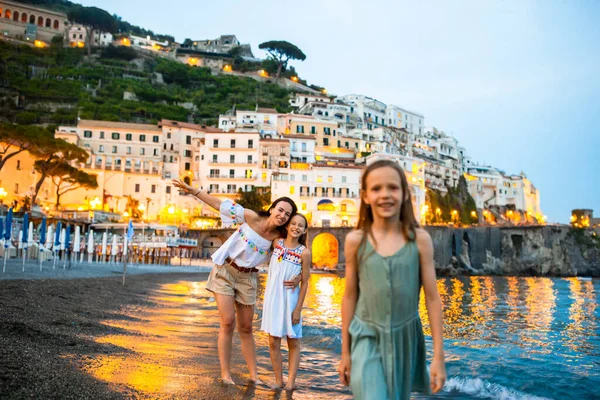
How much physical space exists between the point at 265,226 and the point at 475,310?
49.1 feet

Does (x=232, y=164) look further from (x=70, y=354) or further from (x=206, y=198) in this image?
Answer: (x=206, y=198)

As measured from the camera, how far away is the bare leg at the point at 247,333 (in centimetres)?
535

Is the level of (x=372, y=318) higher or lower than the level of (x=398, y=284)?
lower

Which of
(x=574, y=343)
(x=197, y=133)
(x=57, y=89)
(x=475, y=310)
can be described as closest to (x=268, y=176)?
(x=197, y=133)

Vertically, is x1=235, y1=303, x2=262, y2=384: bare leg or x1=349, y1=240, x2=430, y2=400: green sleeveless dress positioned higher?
x1=349, y1=240, x2=430, y2=400: green sleeveless dress

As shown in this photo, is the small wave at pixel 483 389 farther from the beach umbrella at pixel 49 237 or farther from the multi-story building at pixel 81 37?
the multi-story building at pixel 81 37

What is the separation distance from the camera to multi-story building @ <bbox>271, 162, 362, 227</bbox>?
63.7m

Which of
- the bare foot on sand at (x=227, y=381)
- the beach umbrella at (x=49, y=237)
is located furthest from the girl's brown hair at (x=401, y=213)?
the beach umbrella at (x=49, y=237)

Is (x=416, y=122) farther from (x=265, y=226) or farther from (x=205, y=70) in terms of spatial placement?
(x=265, y=226)

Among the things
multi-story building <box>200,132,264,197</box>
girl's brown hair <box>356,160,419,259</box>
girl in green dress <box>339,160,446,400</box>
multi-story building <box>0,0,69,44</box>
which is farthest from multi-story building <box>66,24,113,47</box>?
girl in green dress <box>339,160,446,400</box>

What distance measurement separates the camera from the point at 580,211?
3484 inches

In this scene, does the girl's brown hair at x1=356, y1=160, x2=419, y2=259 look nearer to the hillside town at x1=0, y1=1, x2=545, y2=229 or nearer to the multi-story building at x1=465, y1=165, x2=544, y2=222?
the hillside town at x1=0, y1=1, x2=545, y2=229

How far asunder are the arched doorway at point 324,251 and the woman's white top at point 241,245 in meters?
55.7

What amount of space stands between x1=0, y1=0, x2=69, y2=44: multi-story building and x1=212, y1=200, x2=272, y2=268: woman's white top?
393 feet
